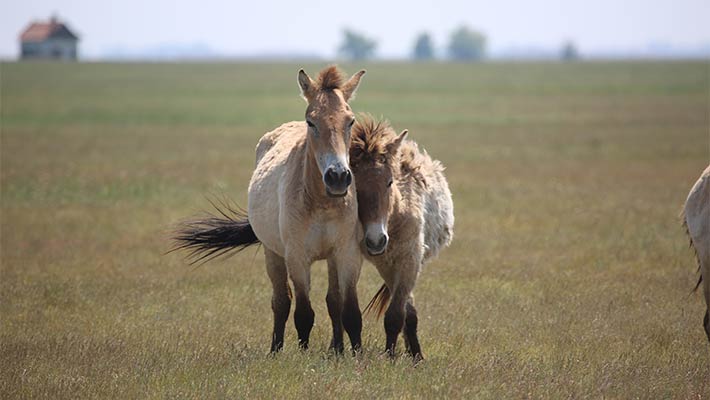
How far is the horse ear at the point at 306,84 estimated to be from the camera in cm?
685

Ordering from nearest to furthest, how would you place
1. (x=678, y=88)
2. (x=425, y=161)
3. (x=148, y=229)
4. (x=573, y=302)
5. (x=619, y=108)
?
(x=425, y=161) < (x=573, y=302) < (x=148, y=229) < (x=619, y=108) < (x=678, y=88)

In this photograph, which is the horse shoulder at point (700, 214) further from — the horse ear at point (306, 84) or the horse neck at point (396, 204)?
the horse ear at point (306, 84)

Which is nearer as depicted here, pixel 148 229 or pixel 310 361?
pixel 310 361

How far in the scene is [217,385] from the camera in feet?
20.1

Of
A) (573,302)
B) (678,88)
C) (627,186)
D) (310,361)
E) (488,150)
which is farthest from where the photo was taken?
(678,88)

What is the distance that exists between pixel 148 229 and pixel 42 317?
619cm

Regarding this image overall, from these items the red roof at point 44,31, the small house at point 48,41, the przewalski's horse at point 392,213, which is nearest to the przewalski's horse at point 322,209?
the przewalski's horse at point 392,213

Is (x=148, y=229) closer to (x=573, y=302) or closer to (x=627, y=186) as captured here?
(x=573, y=302)

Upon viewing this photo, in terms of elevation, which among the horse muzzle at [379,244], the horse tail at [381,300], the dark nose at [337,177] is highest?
the dark nose at [337,177]

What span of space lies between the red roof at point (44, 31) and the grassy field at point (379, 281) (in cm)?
8963

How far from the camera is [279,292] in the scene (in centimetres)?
795

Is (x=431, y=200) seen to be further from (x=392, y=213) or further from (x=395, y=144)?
(x=395, y=144)

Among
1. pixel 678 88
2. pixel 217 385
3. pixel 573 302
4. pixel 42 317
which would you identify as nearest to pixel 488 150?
pixel 573 302

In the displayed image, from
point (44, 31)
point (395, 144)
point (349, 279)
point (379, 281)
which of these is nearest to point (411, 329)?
point (349, 279)
